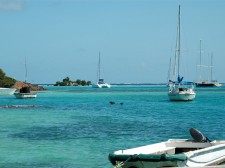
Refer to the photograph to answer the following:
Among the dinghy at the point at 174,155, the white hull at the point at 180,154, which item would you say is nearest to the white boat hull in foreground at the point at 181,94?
the dinghy at the point at 174,155

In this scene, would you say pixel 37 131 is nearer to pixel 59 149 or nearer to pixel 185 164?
pixel 59 149

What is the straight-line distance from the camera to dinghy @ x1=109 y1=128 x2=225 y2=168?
659 inches

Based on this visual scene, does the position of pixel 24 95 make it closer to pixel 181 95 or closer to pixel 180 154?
pixel 181 95

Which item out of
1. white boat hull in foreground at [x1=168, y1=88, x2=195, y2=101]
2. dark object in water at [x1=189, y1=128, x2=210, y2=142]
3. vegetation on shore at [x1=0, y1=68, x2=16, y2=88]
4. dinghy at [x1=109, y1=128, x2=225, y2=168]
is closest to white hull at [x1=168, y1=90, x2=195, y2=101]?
white boat hull in foreground at [x1=168, y1=88, x2=195, y2=101]

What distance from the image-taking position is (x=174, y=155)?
55.1 ft

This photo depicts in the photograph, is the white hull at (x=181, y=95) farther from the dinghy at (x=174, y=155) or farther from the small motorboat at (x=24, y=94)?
the dinghy at (x=174, y=155)

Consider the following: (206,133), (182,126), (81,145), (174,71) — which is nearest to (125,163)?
(81,145)

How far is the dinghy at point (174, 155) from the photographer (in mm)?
16734

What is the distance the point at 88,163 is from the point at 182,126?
20936 millimetres

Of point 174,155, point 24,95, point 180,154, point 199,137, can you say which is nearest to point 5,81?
point 24,95

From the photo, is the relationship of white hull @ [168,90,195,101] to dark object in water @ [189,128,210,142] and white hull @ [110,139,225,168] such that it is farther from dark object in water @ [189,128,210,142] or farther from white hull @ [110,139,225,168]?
white hull @ [110,139,225,168]

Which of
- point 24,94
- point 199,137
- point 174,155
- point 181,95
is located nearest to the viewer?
point 174,155

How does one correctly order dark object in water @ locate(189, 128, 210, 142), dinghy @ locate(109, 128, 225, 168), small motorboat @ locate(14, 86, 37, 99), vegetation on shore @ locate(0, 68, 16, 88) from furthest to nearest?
vegetation on shore @ locate(0, 68, 16, 88)
small motorboat @ locate(14, 86, 37, 99)
dark object in water @ locate(189, 128, 210, 142)
dinghy @ locate(109, 128, 225, 168)

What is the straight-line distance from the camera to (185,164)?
1700cm
